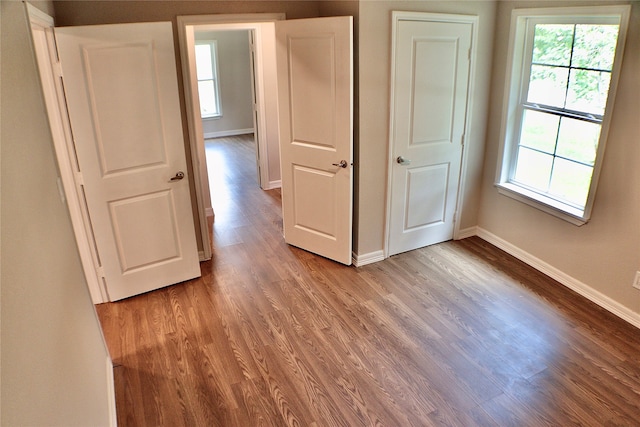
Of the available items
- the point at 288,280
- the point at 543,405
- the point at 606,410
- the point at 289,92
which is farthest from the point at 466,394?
the point at 289,92

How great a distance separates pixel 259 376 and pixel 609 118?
2.79 m

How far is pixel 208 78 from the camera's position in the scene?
884 centimetres

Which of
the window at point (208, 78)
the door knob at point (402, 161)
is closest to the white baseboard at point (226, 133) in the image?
the window at point (208, 78)

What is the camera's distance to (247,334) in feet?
10.1

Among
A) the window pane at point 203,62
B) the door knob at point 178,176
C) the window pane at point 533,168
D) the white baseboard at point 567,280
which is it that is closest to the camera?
the white baseboard at point 567,280

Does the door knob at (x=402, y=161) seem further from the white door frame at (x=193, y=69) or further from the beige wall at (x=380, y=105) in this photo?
the white door frame at (x=193, y=69)

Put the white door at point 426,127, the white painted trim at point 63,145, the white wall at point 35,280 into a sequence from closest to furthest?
the white wall at point 35,280, the white painted trim at point 63,145, the white door at point 426,127

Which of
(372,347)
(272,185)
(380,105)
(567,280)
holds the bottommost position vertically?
(372,347)

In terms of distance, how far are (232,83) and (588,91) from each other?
701cm

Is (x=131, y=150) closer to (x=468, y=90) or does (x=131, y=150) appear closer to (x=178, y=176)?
(x=178, y=176)

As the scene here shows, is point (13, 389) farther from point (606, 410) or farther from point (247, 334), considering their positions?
point (606, 410)

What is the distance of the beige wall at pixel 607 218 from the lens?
9.57ft

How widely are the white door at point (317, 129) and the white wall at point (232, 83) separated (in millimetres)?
5486

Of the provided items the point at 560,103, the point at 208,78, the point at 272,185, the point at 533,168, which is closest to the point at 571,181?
the point at 533,168
